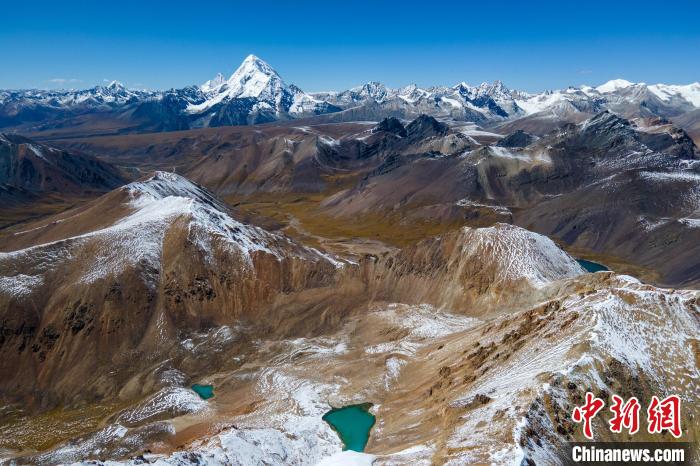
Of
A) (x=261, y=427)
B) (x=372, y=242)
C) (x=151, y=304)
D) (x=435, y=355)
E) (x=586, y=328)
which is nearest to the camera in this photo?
(x=586, y=328)

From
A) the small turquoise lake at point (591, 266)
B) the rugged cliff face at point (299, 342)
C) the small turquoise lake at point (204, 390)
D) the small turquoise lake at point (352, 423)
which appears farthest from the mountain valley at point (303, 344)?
the small turquoise lake at point (591, 266)

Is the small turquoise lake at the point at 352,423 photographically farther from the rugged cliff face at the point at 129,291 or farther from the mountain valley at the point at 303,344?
the rugged cliff face at the point at 129,291

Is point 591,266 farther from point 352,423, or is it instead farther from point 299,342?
point 352,423

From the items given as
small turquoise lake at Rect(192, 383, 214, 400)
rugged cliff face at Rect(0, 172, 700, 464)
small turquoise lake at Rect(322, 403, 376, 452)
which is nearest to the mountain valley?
rugged cliff face at Rect(0, 172, 700, 464)

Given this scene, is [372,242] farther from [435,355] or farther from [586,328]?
[586,328]

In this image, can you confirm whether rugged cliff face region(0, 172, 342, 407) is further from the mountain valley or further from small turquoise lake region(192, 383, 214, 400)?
small turquoise lake region(192, 383, 214, 400)

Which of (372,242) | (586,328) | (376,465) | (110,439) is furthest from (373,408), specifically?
(372,242)

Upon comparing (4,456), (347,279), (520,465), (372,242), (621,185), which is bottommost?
(4,456)
